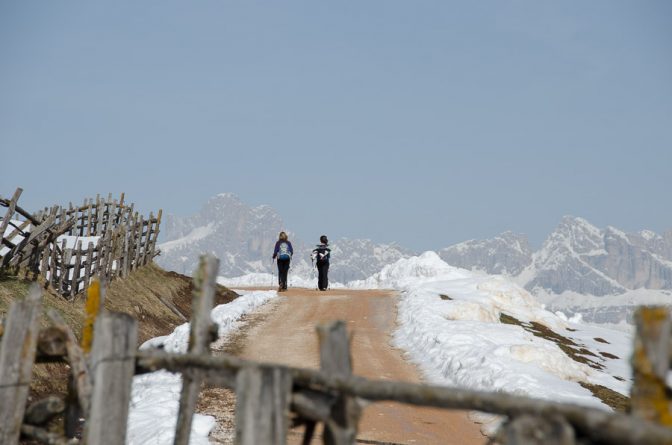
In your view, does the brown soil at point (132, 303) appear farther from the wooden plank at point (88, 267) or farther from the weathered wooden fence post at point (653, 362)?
the weathered wooden fence post at point (653, 362)

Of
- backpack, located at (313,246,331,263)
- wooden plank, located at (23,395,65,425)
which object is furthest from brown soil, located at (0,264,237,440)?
wooden plank, located at (23,395,65,425)

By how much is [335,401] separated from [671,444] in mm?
2321

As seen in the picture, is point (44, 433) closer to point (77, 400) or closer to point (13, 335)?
point (77, 400)

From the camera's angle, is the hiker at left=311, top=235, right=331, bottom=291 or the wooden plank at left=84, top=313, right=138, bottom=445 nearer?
the wooden plank at left=84, top=313, right=138, bottom=445

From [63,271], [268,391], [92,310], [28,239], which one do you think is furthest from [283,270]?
[268,391]

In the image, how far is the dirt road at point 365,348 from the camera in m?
11.9

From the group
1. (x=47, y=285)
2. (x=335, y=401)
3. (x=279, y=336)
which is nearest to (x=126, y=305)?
(x=47, y=285)

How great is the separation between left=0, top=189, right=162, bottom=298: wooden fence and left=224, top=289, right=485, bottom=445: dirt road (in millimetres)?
5252

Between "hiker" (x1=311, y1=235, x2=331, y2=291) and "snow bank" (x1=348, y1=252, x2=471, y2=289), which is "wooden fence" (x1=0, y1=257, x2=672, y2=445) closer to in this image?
"hiker" (x1=311, y1=235, x2=331, y2=291)

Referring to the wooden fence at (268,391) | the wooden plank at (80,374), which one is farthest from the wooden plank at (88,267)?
the wooden plank at (80,374)

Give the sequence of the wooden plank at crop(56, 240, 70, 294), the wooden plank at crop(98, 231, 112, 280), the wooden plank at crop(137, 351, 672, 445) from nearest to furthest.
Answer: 1. the wooden plank at crop(137, 351, 672, 445)
2. the wooden plank at crop(56, 240, 70, 294)
3. the wooden plank at crop(98, 231, 112, 280)

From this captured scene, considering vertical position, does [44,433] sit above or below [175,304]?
below

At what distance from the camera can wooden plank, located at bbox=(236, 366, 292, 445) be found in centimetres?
518

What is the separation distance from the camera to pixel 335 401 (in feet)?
17.1
